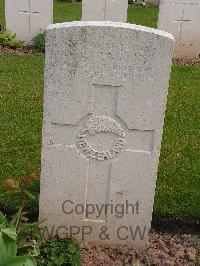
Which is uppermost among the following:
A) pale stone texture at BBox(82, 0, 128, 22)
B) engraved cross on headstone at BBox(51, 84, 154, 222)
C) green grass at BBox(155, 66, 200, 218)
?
pale stone texture at BBox(82, 0, 128, 22)

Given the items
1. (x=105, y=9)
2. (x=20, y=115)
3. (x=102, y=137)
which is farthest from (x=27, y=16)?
(x=102, y=137)

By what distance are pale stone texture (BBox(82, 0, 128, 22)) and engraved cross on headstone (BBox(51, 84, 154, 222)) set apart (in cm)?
604

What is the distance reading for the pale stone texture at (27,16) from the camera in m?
8.88

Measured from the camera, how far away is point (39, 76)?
23.7ft

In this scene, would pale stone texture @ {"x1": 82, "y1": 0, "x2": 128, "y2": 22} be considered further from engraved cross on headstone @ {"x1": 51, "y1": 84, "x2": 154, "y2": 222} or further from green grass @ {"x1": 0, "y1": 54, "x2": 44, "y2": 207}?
engraved cross on headstone @ {"x1": 51, "y1": 84, "x2": 154, "y2": 222}

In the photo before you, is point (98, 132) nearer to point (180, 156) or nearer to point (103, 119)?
point (103, 119)

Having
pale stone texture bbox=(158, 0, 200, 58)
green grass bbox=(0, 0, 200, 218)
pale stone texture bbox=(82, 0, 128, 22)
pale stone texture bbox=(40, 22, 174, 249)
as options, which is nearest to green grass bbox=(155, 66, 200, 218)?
green grass bbox=(0, 0, 200, 218)

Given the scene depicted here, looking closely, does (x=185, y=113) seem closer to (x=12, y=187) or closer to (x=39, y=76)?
(x=39, y=76)

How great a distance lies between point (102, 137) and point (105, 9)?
6161mm

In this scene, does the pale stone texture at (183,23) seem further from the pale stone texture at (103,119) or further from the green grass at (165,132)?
the pale stone texture at (103,119)

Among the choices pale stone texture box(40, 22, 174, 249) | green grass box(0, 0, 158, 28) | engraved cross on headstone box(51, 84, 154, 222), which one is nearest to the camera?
pale stone texture box(40, 22, 174, 249)

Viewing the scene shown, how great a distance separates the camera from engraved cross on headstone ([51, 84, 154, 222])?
307 cm

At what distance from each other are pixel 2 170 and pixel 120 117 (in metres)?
1.62

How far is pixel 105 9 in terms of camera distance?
8938mm
